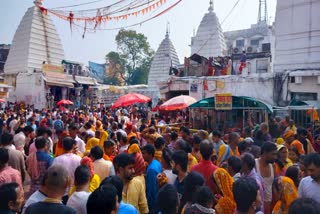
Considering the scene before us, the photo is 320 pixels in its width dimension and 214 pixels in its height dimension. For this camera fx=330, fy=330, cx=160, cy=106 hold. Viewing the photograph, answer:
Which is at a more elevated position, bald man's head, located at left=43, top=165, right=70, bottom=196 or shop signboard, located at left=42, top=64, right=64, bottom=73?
shop signboard, located at left=42, top=64, right=64, bottom=73

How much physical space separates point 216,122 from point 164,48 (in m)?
21.1

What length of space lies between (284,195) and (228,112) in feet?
31.6

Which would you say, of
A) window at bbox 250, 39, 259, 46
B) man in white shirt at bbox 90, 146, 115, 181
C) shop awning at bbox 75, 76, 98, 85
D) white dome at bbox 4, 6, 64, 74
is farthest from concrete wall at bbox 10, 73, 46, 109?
window at bbox 250, 39, 259, 46

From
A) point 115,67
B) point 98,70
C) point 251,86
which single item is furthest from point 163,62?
point 98,70

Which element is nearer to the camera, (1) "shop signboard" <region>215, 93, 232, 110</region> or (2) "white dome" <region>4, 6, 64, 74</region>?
(1) "shop signboard" <region>215, 93, 232, 110</region>

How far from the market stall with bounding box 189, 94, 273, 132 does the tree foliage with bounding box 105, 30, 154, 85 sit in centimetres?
3587

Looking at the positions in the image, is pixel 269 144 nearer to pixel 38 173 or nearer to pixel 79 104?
pixel 38 173

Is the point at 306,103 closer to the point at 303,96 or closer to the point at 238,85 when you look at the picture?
the point at 303,96

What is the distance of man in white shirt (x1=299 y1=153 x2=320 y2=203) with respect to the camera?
348cm

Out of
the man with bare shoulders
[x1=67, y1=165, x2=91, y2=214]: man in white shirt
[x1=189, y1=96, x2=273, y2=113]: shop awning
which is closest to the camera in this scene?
[x1=67, y1=165, x2=91, y2=214]: man in white shirt

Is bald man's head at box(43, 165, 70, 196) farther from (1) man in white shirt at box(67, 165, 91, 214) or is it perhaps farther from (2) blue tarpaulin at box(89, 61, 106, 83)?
(2) blue tarpaulin at box(89, 61, 106, 83)

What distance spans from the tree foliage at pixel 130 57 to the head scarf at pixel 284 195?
4555cm

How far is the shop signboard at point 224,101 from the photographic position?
1086cm

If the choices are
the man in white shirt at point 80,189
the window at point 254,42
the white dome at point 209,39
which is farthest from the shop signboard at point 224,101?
the window at point 254,42
